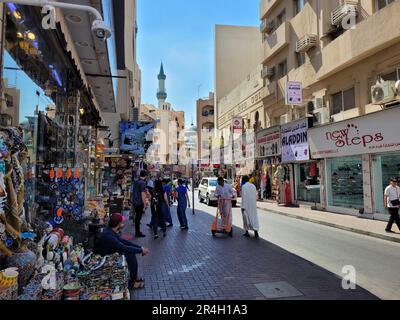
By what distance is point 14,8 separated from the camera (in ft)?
17.5

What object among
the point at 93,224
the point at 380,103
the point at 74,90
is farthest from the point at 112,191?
the point at 380,103

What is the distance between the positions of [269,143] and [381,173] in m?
11.5

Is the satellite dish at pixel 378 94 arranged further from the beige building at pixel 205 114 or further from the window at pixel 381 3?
the beige building at pixel 205 114

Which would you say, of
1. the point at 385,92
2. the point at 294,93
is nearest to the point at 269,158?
the point at 294,93

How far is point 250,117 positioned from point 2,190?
28.2m

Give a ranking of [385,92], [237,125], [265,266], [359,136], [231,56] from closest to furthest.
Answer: [265,266], [385,92], [359,136], [237,125], [231,56]

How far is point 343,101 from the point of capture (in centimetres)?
1728

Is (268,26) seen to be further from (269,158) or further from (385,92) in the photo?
(385,92)

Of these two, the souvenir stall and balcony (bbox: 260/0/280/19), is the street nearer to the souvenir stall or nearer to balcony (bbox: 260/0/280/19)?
the souvenir stall

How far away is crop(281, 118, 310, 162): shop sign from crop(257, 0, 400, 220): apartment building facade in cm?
6

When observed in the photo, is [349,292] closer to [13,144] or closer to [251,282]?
[251,282]

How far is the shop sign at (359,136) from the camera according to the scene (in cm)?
1359

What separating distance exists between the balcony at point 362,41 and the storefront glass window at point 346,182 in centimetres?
451

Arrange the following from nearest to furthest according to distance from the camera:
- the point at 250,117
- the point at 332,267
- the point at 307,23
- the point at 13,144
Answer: the point at 13,144
the point at 332,267
the point at 307,23
the point at 250,117
